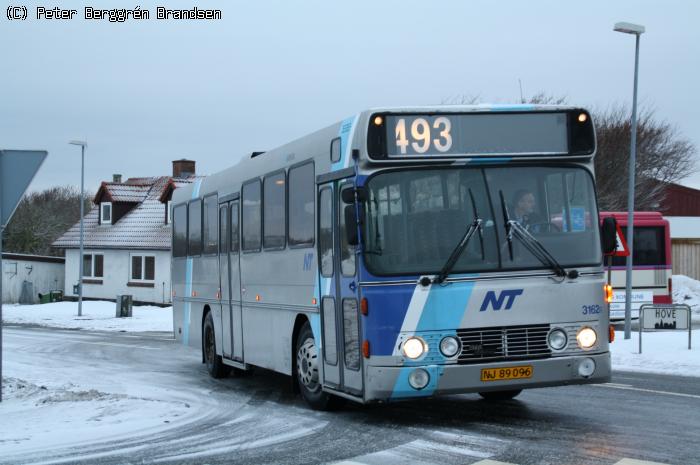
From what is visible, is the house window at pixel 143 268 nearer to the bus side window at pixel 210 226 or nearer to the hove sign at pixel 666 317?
the hove sign at pixel 666 317

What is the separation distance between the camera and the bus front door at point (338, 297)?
1106 centimetres

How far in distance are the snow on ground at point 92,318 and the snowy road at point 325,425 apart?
22.2 metres

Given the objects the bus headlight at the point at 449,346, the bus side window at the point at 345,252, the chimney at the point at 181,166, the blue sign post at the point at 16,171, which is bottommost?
the bus headlight at the point at 449,346

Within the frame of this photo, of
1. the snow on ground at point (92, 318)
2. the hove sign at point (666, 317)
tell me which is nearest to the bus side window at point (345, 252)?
the hove sign at point (666, 317)

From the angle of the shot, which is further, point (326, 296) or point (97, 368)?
point (97, 368)

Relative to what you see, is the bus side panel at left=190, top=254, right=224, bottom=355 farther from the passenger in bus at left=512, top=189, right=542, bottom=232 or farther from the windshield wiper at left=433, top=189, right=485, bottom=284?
the passenger in bus at left=512, top=189, right=542, bottom=232

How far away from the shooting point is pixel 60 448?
10.3 m

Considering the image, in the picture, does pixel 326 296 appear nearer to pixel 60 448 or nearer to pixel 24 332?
pixel 60 448

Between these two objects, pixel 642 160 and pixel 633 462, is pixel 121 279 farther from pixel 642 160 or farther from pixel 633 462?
pixel 633 462

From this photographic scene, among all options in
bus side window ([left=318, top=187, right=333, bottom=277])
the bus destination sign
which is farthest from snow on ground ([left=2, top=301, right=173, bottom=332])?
the bus destination sign

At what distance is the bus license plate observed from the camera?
10.5 metres

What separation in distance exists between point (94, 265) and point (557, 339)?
174 feet

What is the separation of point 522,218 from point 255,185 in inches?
Answer: 204

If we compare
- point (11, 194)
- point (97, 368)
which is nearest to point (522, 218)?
point (11, 194)
